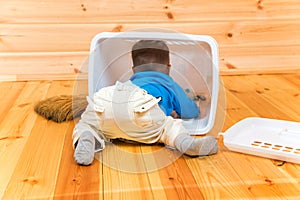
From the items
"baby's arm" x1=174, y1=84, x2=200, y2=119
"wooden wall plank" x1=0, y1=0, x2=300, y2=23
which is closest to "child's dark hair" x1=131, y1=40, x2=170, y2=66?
"baby's arm" x1=174, y1=84, x2=200, y2=119

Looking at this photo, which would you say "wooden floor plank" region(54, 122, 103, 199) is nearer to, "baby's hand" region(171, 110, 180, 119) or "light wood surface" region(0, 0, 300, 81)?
"baby's hand" region(171, 110, 180, 119)

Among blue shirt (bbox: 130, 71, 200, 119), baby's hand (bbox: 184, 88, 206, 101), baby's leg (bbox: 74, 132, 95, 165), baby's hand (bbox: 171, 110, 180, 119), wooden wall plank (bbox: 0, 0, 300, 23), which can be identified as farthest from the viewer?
wooden wall plank (bbox: 0, 0, 300, 23)

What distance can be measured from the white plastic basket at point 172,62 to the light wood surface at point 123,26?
43cm

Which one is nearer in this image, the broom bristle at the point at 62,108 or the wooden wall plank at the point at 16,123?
the wooden wall plank at the point at 16,123

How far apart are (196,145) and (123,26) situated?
103cm

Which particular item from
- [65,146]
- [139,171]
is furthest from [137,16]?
[139,171]

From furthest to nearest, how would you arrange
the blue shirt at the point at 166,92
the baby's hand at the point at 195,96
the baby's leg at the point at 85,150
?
the baby's hand at the point at 195,96
the blue shirt at the point at 166,92
the baby's leg at the point at 85,150

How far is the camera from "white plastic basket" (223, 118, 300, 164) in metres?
1.18

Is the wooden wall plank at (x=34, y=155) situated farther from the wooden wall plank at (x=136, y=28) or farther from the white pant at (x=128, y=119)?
the wooden wall plank at (x=136, y=28)

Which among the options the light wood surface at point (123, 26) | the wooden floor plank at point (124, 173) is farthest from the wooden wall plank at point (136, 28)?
the wooden floor plank at point (124, 173)

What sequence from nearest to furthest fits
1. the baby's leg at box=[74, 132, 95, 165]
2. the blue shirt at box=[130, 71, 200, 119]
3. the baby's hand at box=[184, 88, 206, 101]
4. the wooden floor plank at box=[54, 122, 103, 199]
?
the wooden floor plank at box=[54, 122, 103, 199] → the baby's leg at box=[74, 132, 95, 165] → the blue shirt at box=[130, 71, 200, 119] → the baby's hand at box=[184, 88, 206, 101]

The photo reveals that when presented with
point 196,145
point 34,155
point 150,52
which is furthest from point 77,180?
point 150,52

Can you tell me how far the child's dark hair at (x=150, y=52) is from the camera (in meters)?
1.45

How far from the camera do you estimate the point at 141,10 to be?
206 cm
